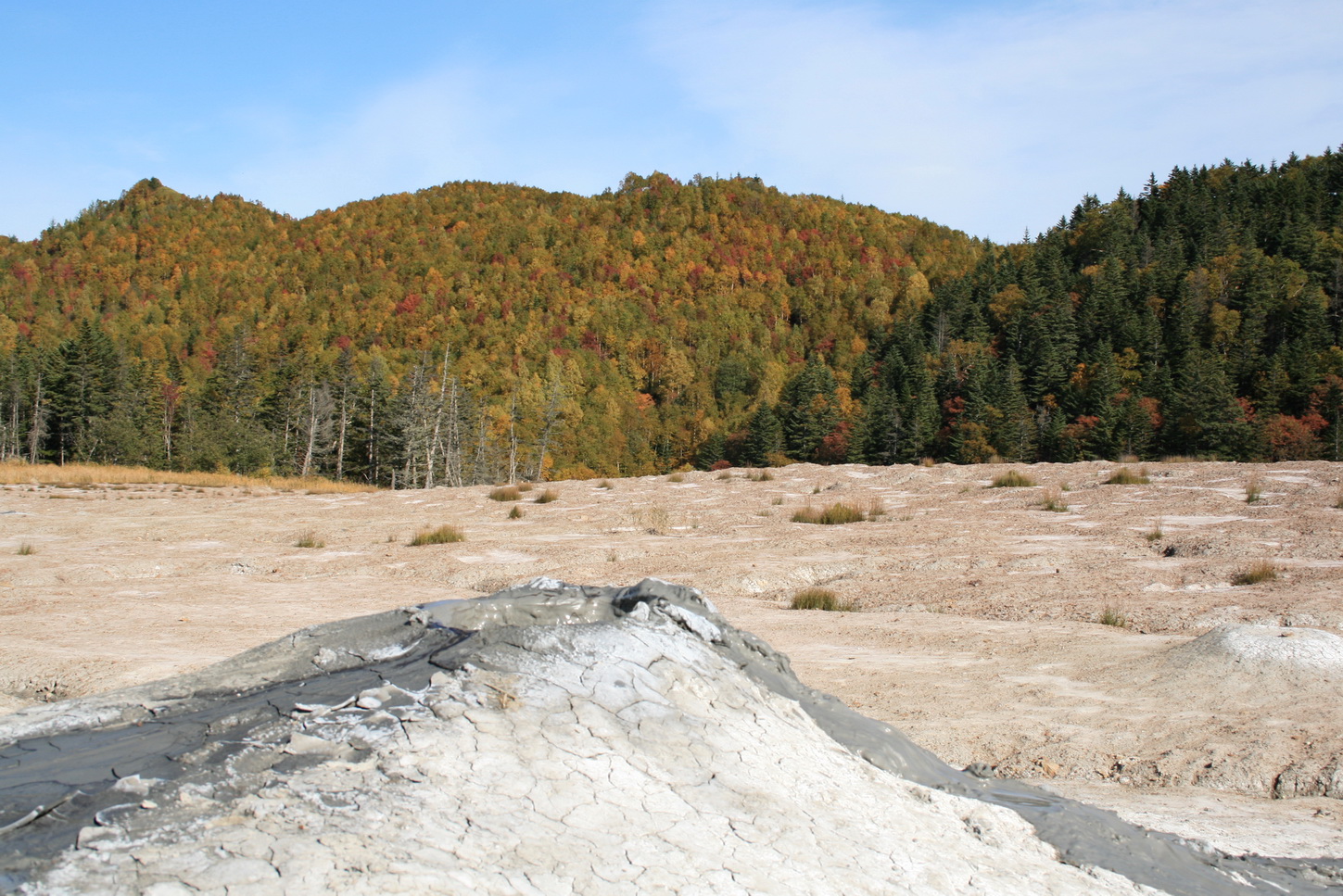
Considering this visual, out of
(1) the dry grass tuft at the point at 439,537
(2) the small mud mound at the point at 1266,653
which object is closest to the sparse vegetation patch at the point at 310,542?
(1) the dry grass tuft at the point at 439,537

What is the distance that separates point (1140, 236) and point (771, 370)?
53.6m

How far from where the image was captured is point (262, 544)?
13344 millimetres

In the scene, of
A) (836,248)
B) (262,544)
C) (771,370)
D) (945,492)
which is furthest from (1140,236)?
(262,544)

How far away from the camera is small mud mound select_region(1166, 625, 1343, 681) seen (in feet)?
19.5

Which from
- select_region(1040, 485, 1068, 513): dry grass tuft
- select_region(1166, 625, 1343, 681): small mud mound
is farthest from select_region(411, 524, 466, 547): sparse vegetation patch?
select_region(1166, 625, 1343, 681): small mud mound

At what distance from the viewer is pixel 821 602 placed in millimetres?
9555

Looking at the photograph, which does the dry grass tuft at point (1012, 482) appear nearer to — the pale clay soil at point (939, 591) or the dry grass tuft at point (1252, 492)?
the pale clay soil at point (939, 591)

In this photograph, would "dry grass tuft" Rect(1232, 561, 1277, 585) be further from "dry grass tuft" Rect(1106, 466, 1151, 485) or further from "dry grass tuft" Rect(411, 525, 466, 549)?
"dry grass tuft" Rect(411, 525, 466, 549)

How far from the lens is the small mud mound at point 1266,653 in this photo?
593 centimetres

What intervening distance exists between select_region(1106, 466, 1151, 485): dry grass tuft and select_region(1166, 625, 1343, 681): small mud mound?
33.4ft

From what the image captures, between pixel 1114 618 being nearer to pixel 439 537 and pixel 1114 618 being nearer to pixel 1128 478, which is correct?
pixel 1128 478

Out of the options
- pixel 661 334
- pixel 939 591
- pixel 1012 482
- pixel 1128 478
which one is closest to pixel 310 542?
pixel 939 591

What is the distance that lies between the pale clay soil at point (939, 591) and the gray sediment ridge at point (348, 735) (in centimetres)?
69

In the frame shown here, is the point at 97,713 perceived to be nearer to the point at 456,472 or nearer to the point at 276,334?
the point at 456,472
